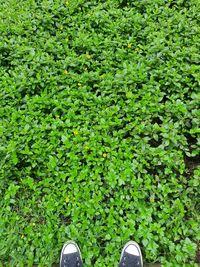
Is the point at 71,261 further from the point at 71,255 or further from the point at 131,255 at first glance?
the point at 131,255

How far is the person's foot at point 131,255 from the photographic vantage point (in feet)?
6.83

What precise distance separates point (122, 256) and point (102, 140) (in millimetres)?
923

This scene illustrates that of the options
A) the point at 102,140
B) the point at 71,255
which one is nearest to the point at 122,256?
the point at 71,255

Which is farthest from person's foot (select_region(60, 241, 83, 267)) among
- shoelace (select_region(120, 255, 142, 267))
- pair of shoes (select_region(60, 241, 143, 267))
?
shoelace (select_region(120, 255, 142, 267))

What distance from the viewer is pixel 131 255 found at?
6.81 feet

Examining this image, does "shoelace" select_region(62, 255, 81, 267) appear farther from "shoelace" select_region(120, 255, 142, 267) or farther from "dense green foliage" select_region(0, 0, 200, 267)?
"shoelace" select_region(120, 255, 142, 267)

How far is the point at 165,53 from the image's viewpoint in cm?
289

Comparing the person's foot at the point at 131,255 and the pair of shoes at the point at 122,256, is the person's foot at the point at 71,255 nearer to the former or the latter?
the pair of shoes at the point at 122,256

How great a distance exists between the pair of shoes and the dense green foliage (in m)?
0.05

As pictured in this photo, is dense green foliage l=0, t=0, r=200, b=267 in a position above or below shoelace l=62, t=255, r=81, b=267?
above

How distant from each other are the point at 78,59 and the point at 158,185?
154 centimetres

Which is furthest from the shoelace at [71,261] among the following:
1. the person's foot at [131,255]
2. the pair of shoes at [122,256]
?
the person's foot at [131,255]

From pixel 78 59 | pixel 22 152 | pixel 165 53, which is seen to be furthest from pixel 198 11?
pixel 22 152

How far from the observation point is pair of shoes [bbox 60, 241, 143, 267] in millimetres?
2088
